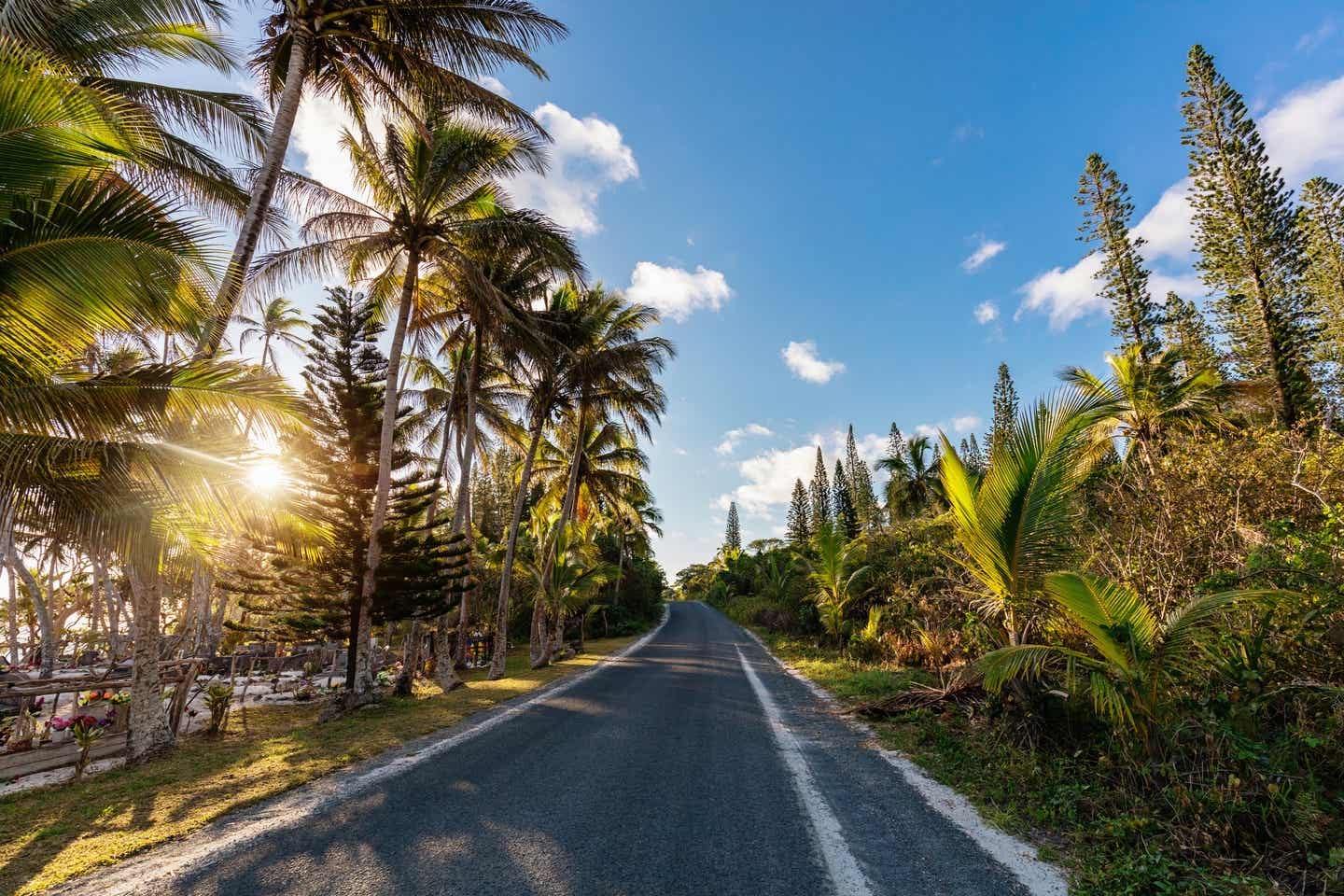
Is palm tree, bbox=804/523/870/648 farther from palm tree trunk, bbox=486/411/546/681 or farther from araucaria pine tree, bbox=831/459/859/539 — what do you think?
araucaria pine tree, bbox=831/459/859/539

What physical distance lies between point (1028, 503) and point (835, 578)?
921cm

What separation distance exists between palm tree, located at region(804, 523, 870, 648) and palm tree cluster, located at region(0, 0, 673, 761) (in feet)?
23.0

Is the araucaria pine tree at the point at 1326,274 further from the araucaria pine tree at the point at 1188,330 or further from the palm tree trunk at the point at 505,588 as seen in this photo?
the palm tree trunk at the point at 505,588

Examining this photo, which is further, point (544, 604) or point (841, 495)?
point (841, 495)

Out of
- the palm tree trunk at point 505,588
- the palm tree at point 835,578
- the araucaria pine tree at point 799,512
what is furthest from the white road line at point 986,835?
the araucaria pine tree at point 799,512

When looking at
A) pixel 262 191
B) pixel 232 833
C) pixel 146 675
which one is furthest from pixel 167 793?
pixel 262 191

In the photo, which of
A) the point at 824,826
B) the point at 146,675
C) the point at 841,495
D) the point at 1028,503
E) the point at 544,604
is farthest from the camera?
the point at 841,495

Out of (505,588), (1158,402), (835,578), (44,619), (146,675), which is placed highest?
(1158,402)

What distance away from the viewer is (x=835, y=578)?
1321 centimetres

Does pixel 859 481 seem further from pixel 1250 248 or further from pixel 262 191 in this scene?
pixel 262 191

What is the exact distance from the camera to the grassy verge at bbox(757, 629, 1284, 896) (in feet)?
8.41

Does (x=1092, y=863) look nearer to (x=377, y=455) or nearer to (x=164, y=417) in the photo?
(x=164, y=417)

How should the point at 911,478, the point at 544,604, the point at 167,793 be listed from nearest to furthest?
1. the point at 167,793
2. the point at 544,604
3. the point at 911,478

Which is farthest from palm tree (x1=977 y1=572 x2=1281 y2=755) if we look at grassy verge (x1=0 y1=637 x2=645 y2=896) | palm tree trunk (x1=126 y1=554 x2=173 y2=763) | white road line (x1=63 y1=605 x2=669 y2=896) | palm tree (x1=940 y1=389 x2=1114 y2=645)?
palm tree trunk (x1=126 y1=554 x2=173 y2=763)
